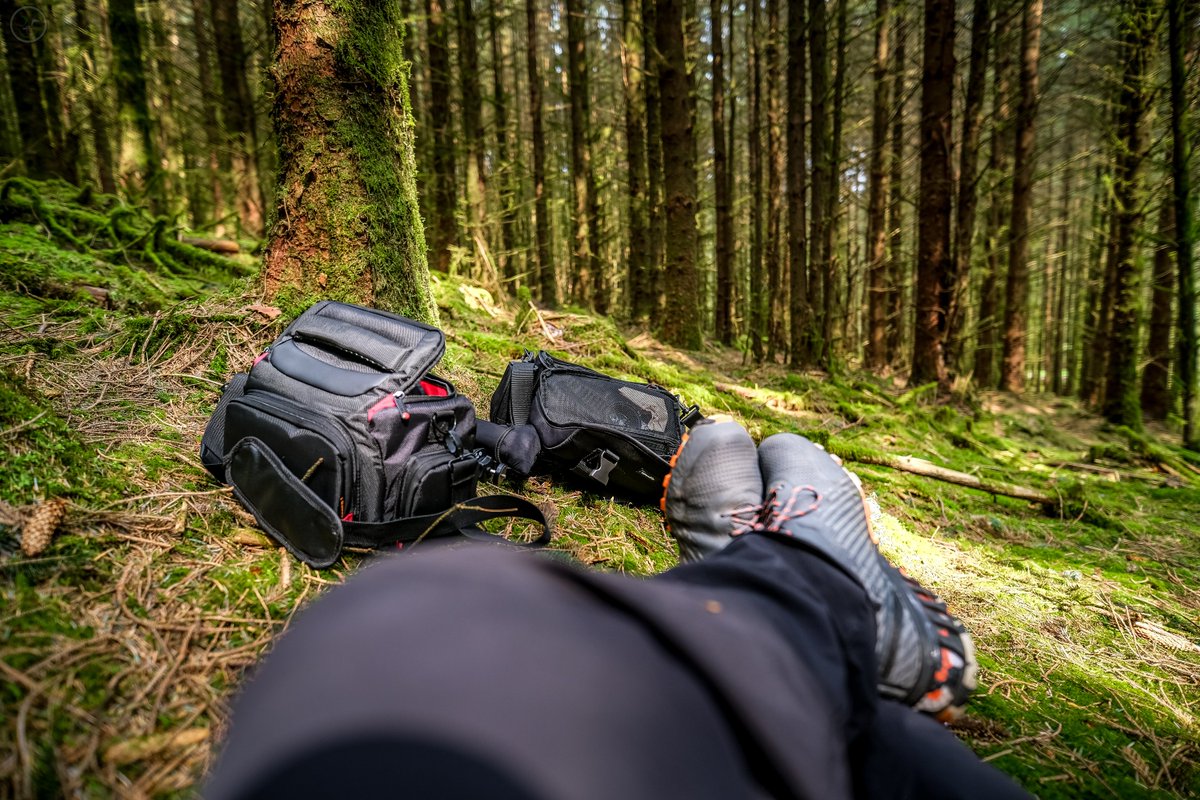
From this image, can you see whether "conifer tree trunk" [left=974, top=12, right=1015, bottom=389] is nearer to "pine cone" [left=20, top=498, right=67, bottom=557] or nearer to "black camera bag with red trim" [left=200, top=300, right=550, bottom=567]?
"black camera bag with red trim" [left=200, top=300, right=550, bottom=567]

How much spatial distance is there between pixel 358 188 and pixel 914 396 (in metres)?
5.85

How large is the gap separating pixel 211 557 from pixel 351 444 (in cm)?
45

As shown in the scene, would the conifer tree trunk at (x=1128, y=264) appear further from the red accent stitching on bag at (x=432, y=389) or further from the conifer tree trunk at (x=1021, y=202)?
the red accent stitching on bag at (x=432, y=389)

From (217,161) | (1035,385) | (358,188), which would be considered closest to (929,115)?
(358,188)

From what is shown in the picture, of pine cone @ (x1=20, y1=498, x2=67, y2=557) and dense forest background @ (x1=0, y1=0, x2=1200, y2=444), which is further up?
dense forest background @ (x1=0, y1=0, x2=1200, y2=444)

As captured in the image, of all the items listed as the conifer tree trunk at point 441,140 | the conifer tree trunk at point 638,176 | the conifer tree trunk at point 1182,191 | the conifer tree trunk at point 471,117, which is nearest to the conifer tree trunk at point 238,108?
the conifer tree trunk at point 441,140

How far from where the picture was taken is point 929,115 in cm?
614

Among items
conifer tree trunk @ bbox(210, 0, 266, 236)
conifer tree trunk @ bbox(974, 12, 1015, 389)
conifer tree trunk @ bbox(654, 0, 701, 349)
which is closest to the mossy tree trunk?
conifer tree trunk @ bbox(654, 0, 701, 349)

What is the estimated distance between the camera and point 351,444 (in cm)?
155

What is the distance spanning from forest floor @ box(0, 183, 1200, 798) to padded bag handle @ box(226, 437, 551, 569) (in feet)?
0.18

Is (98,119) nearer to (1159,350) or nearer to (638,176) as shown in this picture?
(638,176)

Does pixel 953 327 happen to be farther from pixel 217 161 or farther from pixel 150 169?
pixel 217 161

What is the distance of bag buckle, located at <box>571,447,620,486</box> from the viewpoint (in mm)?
2225

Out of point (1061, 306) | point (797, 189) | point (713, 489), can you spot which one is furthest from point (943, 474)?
point (1061, 306)
